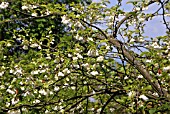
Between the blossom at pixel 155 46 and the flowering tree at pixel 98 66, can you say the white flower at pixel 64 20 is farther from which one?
the blossom at pixel 155 46

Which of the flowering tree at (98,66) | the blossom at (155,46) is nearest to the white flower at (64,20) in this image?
the flowering tree at (98,66)

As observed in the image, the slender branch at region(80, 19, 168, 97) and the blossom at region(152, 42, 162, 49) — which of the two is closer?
the slender branch at region(80, 19, 168, 97)

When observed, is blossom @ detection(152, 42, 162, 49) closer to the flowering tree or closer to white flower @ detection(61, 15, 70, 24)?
the flowering tree

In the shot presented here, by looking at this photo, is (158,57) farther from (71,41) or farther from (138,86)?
(71,41)

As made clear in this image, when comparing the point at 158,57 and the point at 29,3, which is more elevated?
the point at 29,3

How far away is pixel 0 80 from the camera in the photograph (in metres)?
6.18

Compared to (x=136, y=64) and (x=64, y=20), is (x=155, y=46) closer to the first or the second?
(x=136, y=64)

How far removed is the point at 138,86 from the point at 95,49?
605 millimetres

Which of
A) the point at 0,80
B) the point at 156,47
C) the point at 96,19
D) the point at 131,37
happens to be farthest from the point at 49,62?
the point at 0,80

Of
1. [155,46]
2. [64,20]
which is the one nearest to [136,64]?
[155,46]

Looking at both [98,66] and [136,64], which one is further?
[98,66]

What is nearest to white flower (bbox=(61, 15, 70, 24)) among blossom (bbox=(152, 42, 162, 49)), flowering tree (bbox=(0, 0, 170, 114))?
flowering tree (bbox=(0, 0, 170, 114))

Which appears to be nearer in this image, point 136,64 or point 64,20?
point 136,64

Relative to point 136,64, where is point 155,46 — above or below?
above
